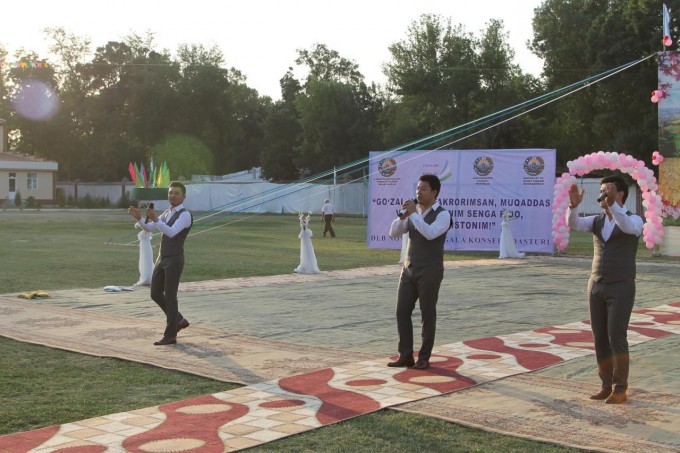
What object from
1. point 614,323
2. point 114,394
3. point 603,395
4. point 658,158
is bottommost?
point 114,394

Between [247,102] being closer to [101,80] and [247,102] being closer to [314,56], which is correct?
[314,56]

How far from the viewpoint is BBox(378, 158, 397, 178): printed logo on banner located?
84.0 ft

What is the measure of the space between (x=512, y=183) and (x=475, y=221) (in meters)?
1.50

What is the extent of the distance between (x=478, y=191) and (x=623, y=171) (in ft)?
16.6

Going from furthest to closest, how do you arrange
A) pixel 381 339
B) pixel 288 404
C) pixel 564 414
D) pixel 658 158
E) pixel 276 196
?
pixel 276 196
pixel 658 158
pixel 381 339
pixel 288 404
pixel 564 414

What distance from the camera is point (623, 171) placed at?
20531 mm

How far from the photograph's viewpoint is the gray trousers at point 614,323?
21.9 ft

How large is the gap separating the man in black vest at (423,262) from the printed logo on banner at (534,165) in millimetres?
16883

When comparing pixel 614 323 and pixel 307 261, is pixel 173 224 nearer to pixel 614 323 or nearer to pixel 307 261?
pixel 614 323

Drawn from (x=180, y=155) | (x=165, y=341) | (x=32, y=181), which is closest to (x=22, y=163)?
(x=32, y=181)

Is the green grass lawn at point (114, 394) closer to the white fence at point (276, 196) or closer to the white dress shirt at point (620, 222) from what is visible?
the white dress shirt at point (620, 222)

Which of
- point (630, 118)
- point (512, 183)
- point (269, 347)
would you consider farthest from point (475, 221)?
point (630, 118)

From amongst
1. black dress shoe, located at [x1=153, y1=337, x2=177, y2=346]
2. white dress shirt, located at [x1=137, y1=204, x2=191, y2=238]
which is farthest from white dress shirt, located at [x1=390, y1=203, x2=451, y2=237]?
black dress shoe, located at [x1=153, y1=337, x2=177, y2=346]

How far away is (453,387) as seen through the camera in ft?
23.5
